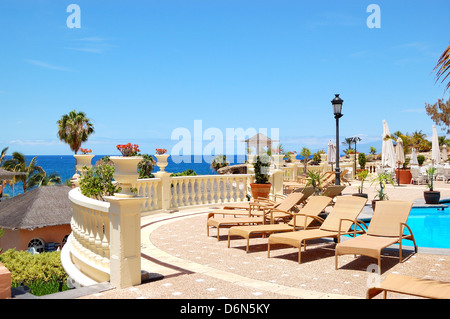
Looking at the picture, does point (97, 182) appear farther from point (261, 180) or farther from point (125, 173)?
point (261, 180)

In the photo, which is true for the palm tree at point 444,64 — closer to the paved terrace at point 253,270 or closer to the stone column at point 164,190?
the paved terrace at point 253,270

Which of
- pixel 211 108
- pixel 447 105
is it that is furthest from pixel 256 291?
pixel 447 105

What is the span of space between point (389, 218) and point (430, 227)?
4.91m

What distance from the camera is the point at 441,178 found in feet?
84.7

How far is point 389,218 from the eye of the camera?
7.07 m

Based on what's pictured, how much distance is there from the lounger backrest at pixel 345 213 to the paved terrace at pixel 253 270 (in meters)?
0.45

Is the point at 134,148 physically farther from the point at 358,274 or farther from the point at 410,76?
the point at 410,76

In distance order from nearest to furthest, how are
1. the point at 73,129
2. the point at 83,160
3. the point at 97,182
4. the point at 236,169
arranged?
the point at 97,182 < the point at 83,160 < the point at 73,129 < the point at 236,169

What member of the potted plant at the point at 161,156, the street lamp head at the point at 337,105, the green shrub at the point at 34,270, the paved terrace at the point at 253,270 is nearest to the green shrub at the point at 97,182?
the paved terrace at the point at 253,270

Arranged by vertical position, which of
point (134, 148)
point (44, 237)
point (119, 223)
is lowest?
point (44, 237)

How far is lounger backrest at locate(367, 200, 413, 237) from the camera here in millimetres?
6883

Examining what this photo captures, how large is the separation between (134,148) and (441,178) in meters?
24.4

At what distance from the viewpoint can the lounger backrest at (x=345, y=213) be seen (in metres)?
7.60

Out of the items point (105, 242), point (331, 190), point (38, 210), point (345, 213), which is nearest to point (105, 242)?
point (105, 242)
